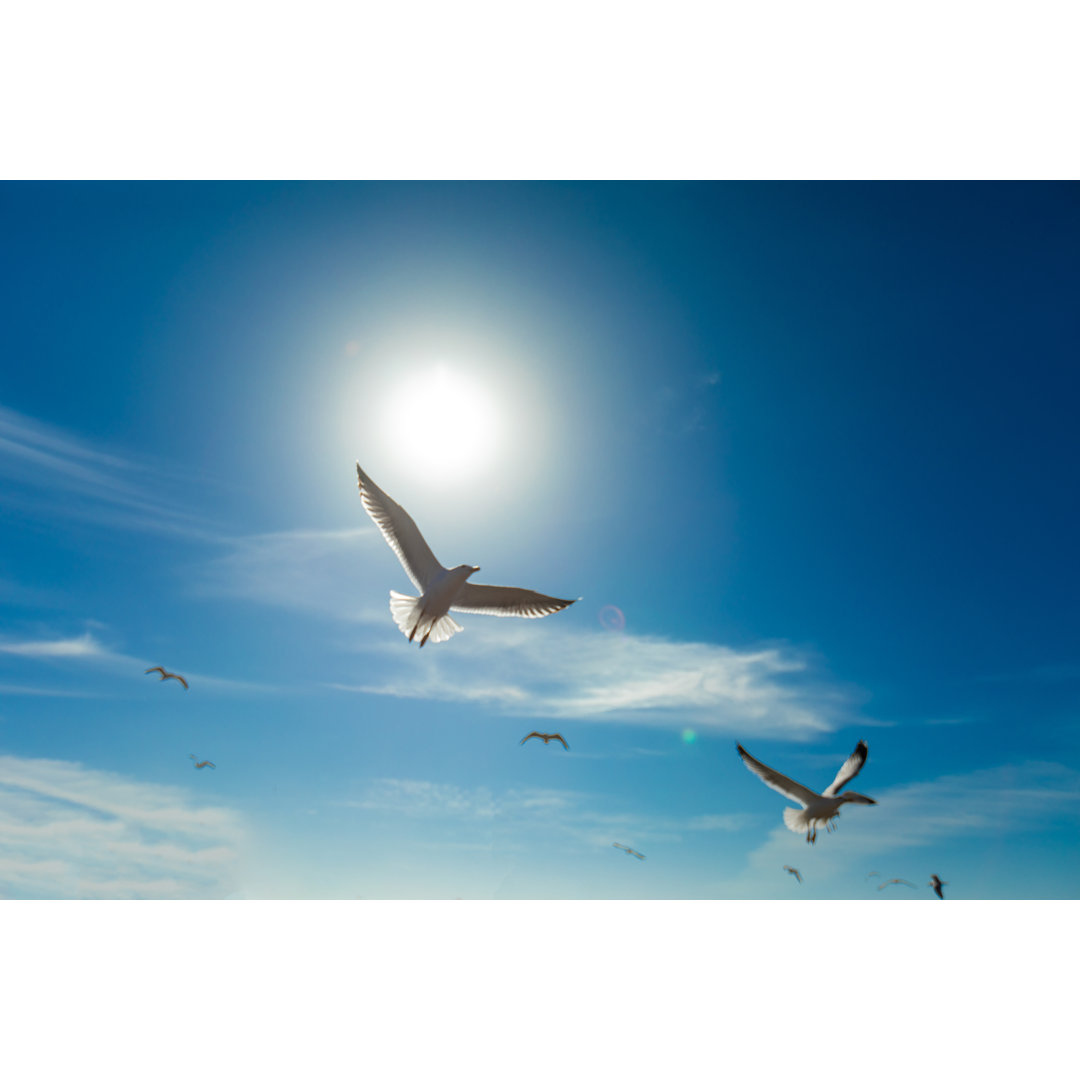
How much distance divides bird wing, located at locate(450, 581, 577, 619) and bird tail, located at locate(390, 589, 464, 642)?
15.4 inches

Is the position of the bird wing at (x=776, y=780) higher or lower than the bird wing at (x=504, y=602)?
lower

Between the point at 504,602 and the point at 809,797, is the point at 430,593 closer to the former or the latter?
the point at 504,602

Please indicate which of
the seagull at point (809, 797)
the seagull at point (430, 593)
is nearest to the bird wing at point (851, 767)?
the seagull at point (809, 797)

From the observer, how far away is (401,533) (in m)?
9.48

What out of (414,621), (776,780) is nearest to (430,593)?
(414,621)

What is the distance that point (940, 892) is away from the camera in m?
11.3

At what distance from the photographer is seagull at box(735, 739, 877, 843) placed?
30.7 feet

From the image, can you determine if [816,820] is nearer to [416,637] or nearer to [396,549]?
[416,637]

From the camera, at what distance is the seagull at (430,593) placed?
9.34 metres

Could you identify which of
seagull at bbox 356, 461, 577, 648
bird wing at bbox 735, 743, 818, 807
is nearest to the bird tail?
seagull at bbox 356, 461, 577, 648

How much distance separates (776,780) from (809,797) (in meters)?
0.59

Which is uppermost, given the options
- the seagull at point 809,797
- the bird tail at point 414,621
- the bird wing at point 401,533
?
the bird wing at point 401,533

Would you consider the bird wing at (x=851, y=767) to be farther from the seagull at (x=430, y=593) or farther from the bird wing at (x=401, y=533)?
the bird wing at (x=401, y=533)

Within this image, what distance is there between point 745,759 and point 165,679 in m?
12.0
